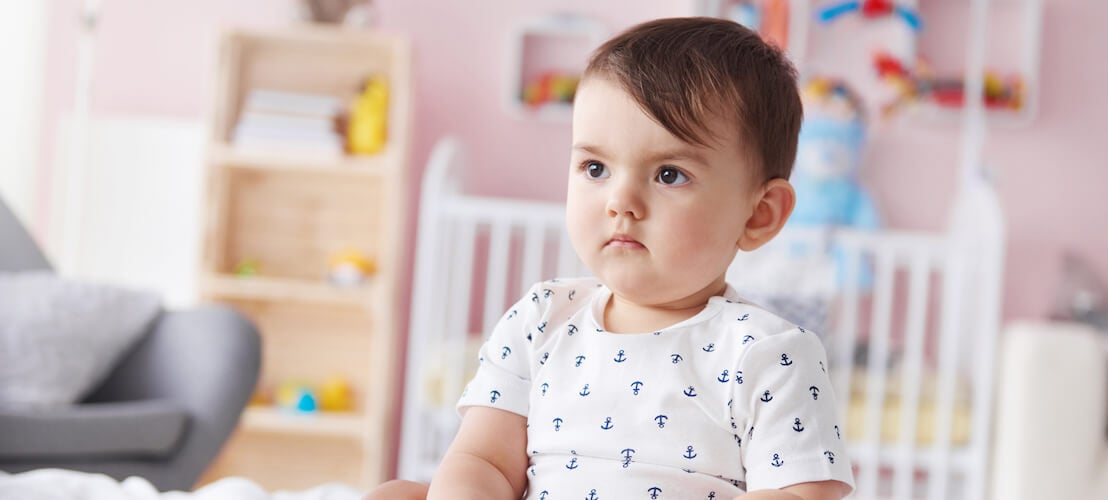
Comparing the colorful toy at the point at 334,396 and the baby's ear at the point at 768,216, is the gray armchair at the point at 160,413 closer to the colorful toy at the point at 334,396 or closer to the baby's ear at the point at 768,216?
the colorful toy at the point at 334,396

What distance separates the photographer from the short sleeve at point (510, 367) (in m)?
0.96

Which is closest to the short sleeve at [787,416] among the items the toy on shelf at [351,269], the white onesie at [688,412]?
the white onesie at [688,412]

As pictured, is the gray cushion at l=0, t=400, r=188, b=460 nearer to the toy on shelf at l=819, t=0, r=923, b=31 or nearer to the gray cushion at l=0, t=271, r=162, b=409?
the gray cushion at l=0, t=271, r=162, b=409

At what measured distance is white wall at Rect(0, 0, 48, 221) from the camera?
336 centimetres

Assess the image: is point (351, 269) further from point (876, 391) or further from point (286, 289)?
point (876, 391)

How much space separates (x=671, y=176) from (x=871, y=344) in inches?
84.3

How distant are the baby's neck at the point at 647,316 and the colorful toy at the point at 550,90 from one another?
241 centimetres

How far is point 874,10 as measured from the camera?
303 centimetres

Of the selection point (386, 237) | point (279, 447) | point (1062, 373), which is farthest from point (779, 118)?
point (279, 447)

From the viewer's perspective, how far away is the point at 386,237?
9.87 ft

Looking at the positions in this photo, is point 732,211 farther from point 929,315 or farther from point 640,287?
point 929,315

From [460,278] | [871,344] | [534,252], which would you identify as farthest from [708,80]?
[871,344]

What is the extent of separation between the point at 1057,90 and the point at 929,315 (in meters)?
0.73

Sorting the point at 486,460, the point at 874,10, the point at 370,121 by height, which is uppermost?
the point at 874,10
